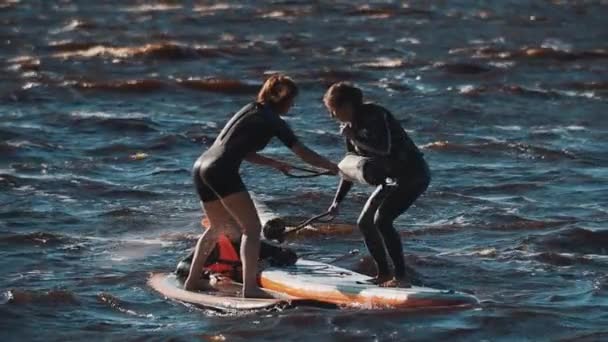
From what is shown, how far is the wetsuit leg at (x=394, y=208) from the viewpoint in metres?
12.9

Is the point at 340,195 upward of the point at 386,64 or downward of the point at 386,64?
upward

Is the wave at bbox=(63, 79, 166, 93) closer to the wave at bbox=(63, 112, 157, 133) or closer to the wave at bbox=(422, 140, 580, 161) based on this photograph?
the wave at bbox=(63, 112, 157, 133)

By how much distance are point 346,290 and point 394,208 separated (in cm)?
80

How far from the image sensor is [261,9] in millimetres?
36406

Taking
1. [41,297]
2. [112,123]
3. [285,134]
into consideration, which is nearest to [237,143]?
[285,134]

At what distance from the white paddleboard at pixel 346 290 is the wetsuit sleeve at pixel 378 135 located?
1.16 meters

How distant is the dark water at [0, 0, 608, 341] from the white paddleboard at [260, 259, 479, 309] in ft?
0.44

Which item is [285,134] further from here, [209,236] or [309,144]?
[309,144]

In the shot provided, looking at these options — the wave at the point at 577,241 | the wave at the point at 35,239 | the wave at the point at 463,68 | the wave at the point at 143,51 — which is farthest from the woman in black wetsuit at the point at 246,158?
the wave at the point at 143,51

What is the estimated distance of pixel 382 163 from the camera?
12.7 m

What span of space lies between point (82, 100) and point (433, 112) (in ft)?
19.4

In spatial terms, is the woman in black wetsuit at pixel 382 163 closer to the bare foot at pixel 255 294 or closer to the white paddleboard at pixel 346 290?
the white paddleboard at pixel 346 290

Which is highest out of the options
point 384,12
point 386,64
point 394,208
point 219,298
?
point 394,208

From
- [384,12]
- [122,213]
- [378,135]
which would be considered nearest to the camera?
[378,135]
